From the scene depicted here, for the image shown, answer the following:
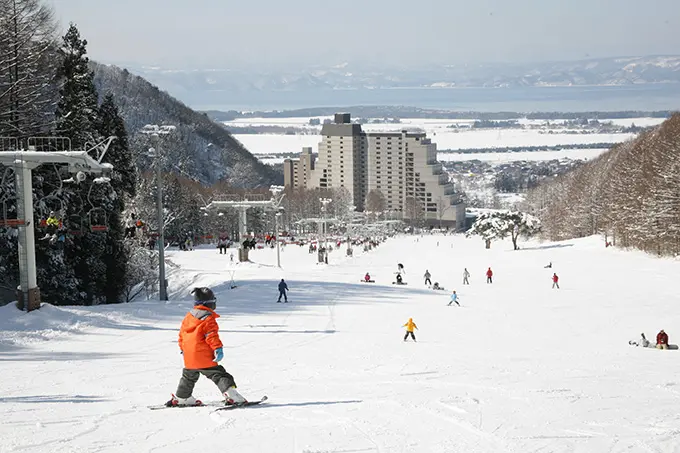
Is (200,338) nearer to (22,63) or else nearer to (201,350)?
(201,350)

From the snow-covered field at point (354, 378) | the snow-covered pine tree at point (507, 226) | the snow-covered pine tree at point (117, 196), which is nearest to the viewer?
the snow-covered field at point (354, 378)

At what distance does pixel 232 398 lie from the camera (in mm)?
10180

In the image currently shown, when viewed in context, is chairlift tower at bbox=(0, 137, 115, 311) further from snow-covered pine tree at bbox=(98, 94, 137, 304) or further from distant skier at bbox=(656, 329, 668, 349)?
distant skier at bbox=(656, 329, 668, 349)

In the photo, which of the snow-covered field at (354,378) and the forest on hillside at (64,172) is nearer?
the snow-covered field at (354,378)

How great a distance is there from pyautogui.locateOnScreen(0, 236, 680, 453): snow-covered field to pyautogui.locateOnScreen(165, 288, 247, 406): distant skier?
0.95 ft

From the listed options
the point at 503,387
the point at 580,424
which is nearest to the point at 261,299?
the point at 503,387

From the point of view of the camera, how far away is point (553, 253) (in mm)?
68688

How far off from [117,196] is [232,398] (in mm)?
26959

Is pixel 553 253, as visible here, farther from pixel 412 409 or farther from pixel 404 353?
pixel 412 409

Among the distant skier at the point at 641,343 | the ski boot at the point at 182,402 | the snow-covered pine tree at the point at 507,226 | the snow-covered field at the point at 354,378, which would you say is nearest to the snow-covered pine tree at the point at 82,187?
the snow-covered field at the point at 354,378

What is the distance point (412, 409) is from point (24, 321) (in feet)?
35.4

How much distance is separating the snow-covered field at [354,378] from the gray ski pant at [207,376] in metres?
0.30

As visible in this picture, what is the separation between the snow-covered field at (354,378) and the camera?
30.2 ft

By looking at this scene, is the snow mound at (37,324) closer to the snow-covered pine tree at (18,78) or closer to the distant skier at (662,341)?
the snow-covered pine tree at (18,78)
